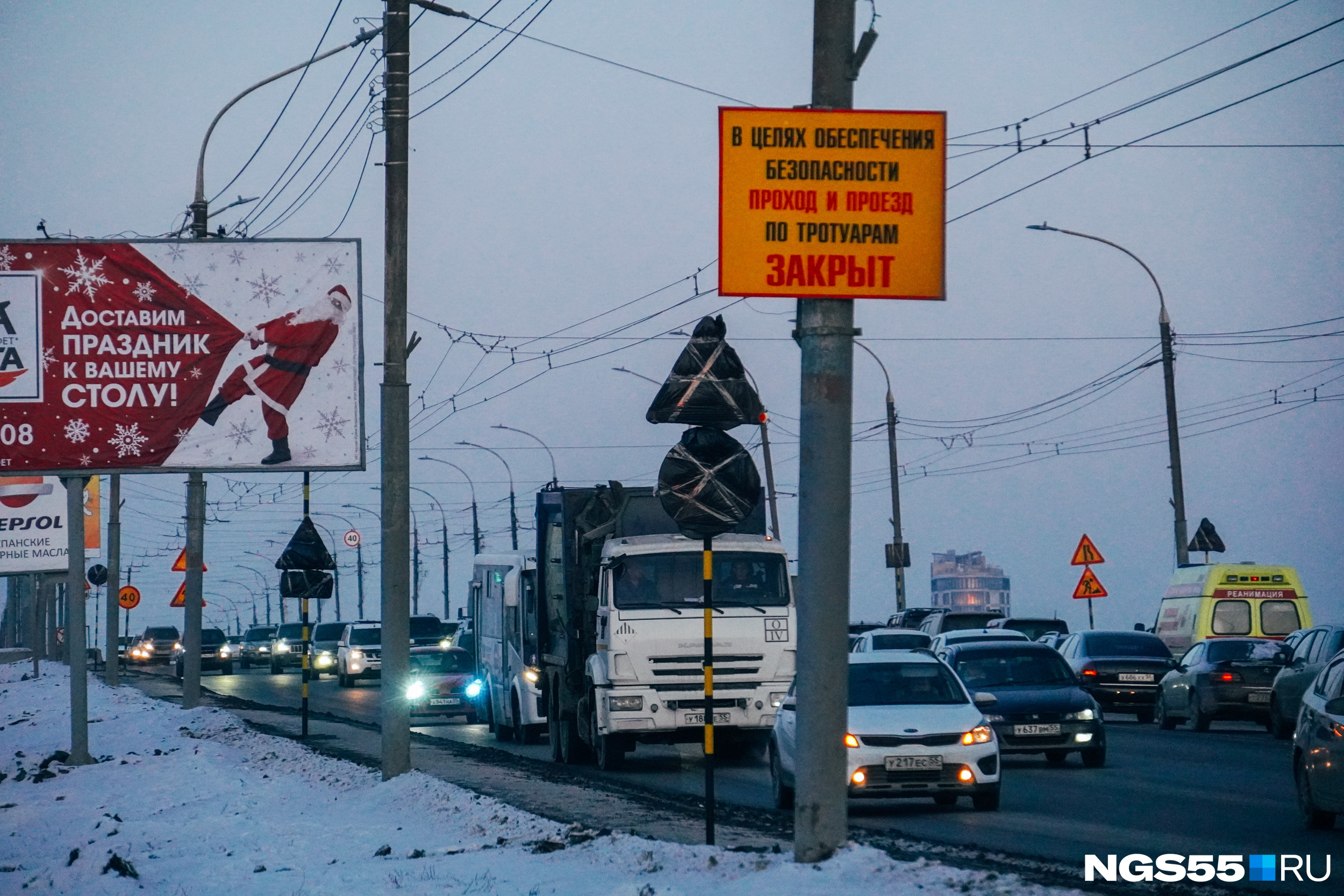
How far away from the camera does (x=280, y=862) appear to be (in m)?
13.1

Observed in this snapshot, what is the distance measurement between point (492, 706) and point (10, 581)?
293 feet

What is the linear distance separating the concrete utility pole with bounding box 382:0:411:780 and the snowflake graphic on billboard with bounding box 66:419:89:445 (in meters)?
4.78

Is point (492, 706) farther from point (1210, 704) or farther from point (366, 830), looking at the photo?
point (366, 830)

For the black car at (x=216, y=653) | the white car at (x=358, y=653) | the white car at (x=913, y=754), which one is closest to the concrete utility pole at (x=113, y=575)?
the white car at (x=358, y=653)

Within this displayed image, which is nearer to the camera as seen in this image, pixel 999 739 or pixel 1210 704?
pixel 999 739

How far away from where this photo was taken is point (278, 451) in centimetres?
2227

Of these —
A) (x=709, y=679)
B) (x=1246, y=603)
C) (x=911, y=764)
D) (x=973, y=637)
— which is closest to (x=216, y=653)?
(x=1246, y=603)

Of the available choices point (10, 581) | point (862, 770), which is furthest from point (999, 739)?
point (10, 581)

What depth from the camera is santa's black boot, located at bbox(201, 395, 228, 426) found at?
22.0 metres

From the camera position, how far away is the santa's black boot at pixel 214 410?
2203 cm

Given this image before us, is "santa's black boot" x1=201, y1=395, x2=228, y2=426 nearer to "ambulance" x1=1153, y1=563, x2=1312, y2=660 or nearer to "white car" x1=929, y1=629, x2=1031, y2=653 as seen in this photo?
"white car" x1=929, y1=629, x2=1031, y2=653

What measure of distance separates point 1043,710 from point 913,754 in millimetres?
6080

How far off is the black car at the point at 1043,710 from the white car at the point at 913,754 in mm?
4329

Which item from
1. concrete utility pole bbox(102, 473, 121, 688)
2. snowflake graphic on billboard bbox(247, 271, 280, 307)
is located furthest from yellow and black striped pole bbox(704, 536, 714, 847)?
concrete utility pole bbox(102, 473, 121, 688)
